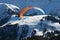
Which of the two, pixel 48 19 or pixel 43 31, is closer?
pixel 43 31

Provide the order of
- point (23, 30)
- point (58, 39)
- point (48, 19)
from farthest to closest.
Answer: point (48, 19) → point (23, 30) → point (58, 39)

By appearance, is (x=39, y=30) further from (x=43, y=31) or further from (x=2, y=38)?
(x=2, y=38)

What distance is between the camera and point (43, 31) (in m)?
169

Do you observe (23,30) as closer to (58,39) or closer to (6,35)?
(6,35)

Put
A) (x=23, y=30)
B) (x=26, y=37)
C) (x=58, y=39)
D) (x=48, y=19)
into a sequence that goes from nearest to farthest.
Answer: (x=58, y=39), (x=26, y=37), (x=23, y=30), (x=48, y=19)

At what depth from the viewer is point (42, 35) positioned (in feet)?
528

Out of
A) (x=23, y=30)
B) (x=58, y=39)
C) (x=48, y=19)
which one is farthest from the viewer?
(x=48, y=19)

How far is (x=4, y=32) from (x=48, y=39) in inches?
1373

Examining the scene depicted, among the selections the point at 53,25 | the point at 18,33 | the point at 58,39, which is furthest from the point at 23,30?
the point at 58,39

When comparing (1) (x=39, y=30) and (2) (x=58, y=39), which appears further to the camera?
(1) (x=39, y=30)

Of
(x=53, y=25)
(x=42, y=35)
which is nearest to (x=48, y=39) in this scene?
(x=42, y=35)

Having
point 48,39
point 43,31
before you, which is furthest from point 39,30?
point 48,39

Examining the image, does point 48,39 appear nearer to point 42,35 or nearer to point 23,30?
point 42,35

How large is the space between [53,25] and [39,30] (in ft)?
31.7
